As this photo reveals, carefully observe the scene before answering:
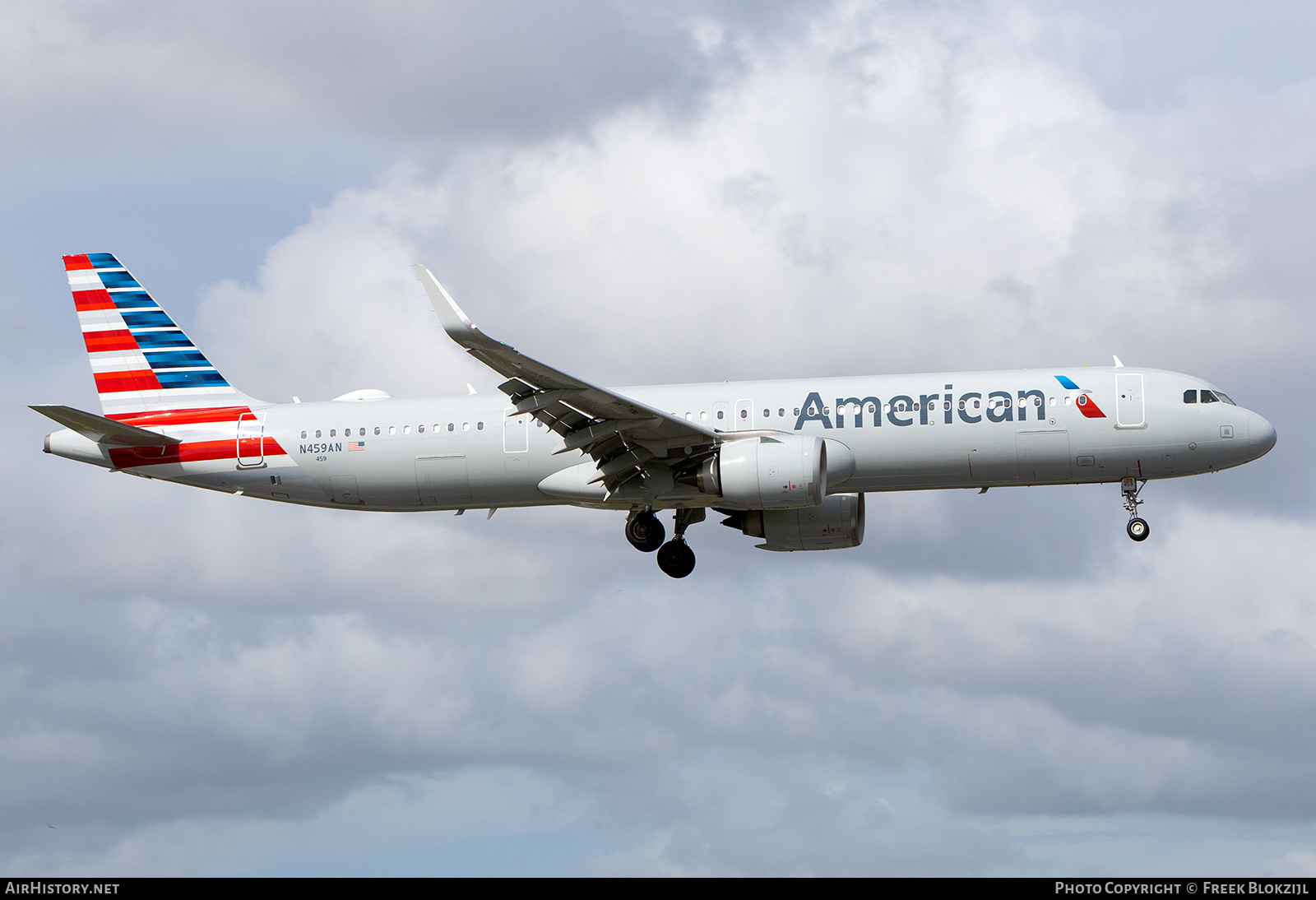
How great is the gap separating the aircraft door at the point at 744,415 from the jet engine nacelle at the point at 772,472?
60.8 inches

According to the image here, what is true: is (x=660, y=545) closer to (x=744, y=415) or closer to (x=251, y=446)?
(x=744, y=415)

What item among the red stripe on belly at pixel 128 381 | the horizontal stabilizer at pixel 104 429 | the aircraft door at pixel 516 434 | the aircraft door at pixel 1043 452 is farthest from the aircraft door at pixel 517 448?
the aircraft door at pixel 1043 452

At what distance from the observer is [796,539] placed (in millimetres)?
40938

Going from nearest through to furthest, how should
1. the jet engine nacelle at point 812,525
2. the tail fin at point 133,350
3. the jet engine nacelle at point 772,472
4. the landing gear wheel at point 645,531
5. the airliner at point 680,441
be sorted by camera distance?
the jet engine nacelle at point 772,472 < the airliner at point 680,441 < the landing gear wheel at point 645,531 < the jet engine nacelle at point 812,525 < the tail fin at point 133,350

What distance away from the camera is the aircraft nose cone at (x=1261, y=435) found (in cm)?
3516

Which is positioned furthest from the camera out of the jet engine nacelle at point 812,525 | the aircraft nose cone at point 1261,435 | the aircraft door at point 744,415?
the jet engine nacelle at point 812,525

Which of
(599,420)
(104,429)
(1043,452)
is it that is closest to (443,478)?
(599,420)

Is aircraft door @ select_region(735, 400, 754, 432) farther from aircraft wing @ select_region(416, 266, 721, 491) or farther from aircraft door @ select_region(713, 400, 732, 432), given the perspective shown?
aircraft wing @ select_region(416, 266, 721, 491)

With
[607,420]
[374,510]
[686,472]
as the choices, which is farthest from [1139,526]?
[374,510]

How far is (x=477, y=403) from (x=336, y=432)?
158 inches

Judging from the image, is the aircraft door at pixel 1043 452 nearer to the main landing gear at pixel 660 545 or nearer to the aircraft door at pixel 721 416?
the aircraft door at pixel 721 416

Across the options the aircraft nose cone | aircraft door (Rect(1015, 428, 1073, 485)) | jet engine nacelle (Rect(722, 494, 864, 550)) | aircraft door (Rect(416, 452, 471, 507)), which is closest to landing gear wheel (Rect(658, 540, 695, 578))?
jet engine nacelle (Rect(722, 494, 864, 550))

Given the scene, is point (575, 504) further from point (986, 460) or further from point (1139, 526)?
point (1139, 526)

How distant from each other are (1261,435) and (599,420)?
54.1 feet
